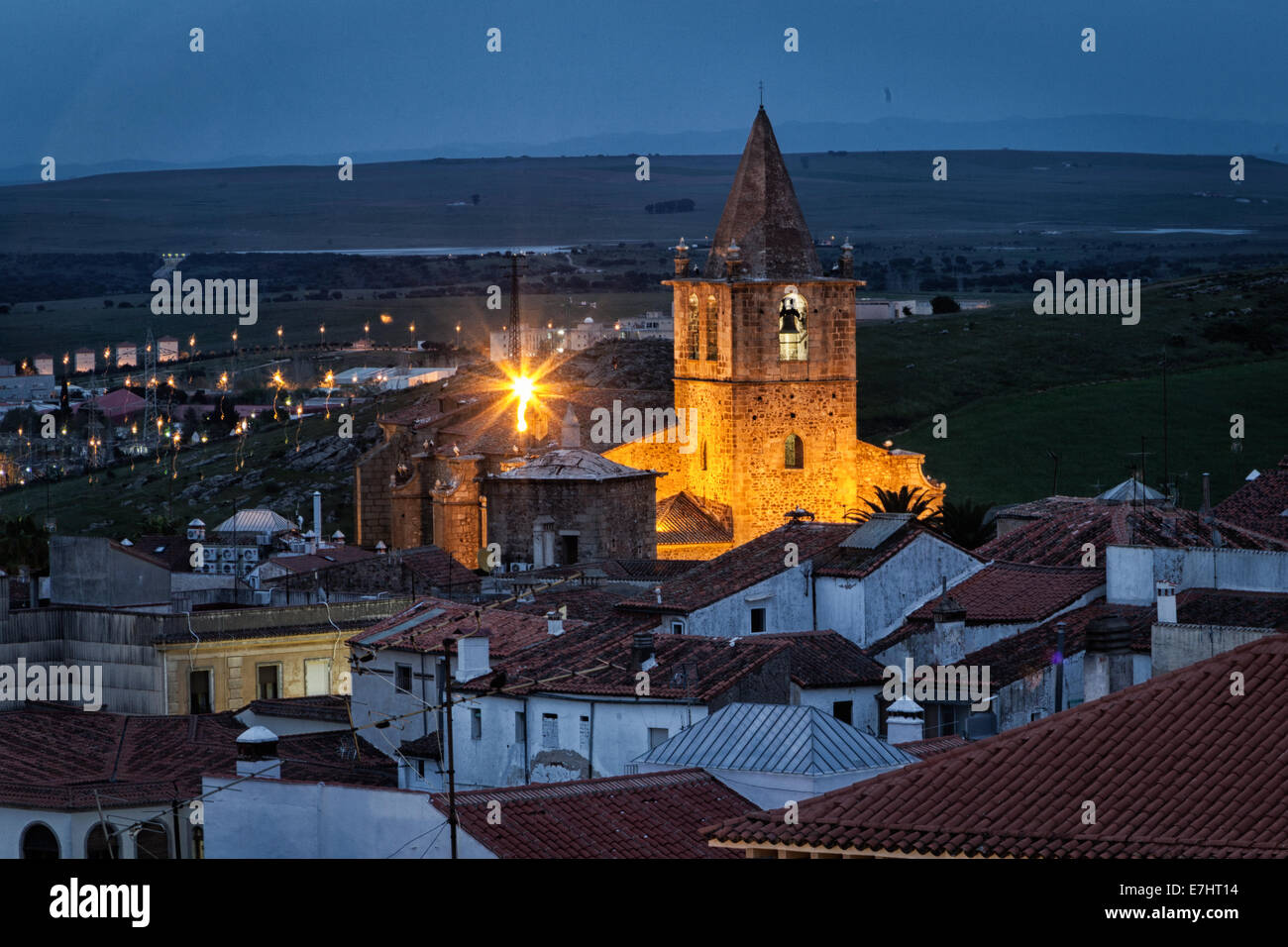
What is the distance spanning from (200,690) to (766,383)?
3078 centimetres

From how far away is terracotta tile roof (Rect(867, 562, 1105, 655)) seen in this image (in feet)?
135

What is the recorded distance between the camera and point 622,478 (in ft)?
218

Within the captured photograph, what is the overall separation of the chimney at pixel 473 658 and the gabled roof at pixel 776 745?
23.4 feet

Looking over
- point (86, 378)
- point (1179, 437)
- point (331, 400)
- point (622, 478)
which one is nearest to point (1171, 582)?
point (622, 478)

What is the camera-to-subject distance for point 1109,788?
67.2ft

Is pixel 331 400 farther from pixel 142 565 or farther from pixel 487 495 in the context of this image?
pixel 142 565

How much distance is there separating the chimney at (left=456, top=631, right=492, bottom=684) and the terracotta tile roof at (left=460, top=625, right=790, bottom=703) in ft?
0.67

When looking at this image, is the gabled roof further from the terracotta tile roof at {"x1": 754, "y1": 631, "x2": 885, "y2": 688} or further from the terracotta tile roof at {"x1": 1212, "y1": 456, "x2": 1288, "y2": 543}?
the terracotta tile roof at {"x1": 1212, "y1": 456, "x2": 1288, "y2": 543}

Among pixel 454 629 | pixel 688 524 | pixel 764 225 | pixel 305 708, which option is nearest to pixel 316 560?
pixel 688 524

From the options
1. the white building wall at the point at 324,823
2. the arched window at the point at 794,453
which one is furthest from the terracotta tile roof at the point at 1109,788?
the arched window at the point at 794,453

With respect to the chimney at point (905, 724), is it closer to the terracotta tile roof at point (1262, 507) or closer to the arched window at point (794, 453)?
the terracotta tile roof at point (1262, 507)
